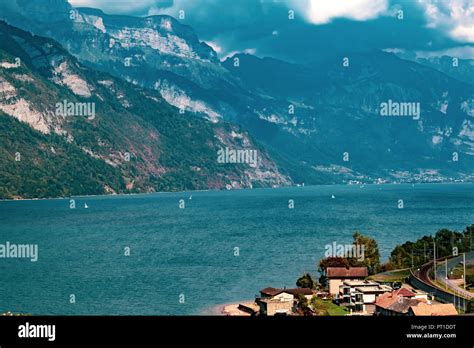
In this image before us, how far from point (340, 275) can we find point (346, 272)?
181 cm

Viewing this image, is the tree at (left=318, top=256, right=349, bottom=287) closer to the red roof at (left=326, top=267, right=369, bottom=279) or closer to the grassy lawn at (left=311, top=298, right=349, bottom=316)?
the red roof at (left=326, top=267, right=369, bottom=279)

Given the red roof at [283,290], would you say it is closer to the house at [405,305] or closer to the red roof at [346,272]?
the red roof at [346,272]

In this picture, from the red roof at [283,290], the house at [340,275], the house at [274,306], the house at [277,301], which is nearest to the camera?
the house at [274,306]

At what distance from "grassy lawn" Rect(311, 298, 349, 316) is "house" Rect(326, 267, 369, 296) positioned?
664cm

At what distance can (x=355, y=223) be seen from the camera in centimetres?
18212

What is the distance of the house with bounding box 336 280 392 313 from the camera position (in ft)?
220

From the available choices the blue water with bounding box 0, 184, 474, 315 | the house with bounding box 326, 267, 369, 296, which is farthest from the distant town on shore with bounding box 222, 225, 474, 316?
the blue water with bounding box 0, 184, 474, 315

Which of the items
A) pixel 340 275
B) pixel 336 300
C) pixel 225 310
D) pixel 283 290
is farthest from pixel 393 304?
pixel 340 275

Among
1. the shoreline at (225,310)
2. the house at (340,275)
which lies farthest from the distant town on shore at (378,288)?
the shoreline at (225,310)

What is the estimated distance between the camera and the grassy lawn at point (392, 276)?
86.5 metres

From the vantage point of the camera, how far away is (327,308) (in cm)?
6862

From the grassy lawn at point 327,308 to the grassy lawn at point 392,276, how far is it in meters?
15.3
